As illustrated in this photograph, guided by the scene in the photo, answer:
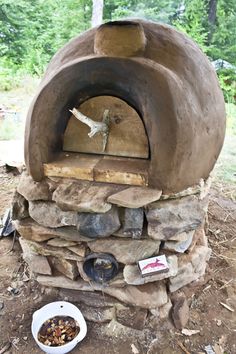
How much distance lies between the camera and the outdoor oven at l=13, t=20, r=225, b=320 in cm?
136

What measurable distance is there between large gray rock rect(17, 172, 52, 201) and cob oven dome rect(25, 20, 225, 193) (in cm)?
4

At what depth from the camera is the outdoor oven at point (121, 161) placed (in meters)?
1.36

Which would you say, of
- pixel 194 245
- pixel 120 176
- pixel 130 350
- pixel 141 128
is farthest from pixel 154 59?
pixel 130 350

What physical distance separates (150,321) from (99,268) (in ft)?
1.27

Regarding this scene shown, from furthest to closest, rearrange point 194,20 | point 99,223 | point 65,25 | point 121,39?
point 65,25 → point 194,20 → point 99,223 → point 121,39

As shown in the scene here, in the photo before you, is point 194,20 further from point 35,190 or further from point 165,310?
point 165,310

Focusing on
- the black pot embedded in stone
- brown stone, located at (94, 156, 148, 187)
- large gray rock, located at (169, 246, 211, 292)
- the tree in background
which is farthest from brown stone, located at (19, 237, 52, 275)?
the tree in background

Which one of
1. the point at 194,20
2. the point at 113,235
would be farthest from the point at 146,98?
the point at 194,20

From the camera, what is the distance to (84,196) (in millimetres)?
1445

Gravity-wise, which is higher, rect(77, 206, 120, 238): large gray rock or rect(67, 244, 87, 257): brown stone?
rect(77, 206, 120, 238): large gray rock

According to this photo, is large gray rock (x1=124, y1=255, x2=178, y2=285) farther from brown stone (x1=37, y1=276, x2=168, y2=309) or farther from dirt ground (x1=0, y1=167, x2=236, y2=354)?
dirt ground (x1=0, y1=167, x2=236, y2=354)

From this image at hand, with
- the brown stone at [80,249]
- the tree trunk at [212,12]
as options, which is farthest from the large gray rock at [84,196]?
the tree trunk at [212,12]

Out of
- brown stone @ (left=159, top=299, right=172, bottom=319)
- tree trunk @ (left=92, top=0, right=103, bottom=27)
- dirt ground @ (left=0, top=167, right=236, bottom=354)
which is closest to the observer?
dirt ground @ (left=0, top=167, right=236, bottom=354)

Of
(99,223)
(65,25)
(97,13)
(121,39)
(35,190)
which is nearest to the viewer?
(121,39)
